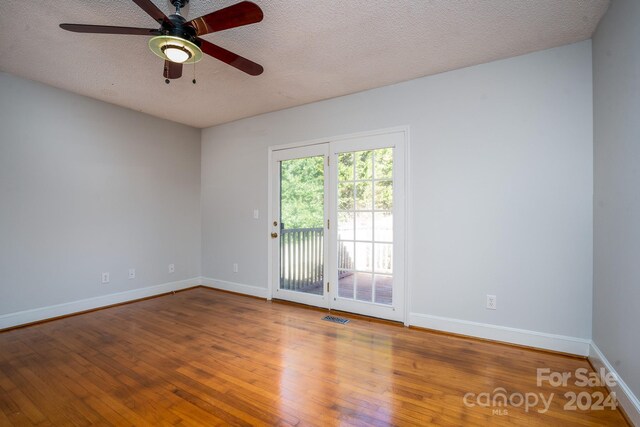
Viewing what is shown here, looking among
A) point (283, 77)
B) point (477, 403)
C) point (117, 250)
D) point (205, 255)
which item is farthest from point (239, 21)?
point (205, 255)

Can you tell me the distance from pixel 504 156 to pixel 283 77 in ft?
7.34

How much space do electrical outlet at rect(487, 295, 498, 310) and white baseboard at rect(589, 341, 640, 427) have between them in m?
0.70

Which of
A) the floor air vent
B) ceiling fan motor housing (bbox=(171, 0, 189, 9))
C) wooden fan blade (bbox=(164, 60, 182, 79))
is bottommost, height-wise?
the floor air vent

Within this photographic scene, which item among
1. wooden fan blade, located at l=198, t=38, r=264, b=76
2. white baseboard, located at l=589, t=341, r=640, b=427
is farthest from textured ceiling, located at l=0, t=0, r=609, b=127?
white baseboard, located at l=589, t=341, r=640, b=427

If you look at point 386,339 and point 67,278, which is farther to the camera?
point 67,278

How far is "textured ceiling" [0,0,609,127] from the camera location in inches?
80.1

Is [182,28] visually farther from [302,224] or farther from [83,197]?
[83,197]

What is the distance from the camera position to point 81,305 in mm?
3531

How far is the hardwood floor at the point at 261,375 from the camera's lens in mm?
1735

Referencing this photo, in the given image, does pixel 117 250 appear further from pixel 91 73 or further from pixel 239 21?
pixel 239 21

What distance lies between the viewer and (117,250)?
3.89 meters

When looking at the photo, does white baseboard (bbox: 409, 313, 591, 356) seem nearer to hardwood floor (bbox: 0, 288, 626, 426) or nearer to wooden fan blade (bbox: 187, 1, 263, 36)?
hardwood floor (bbox: 0, 288, 626, 426)

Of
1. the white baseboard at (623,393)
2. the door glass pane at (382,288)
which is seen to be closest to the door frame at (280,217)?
the door glass pane at (382,288)

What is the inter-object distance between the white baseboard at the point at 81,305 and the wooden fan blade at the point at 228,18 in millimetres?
3421
